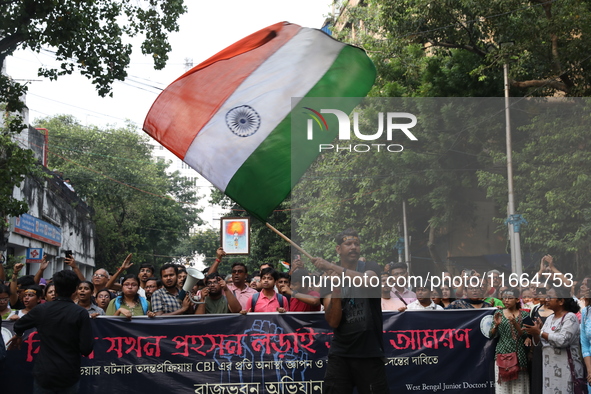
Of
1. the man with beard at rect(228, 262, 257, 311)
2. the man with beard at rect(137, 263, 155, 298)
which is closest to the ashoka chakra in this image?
the man with beard at rect(228, 262, 257, 311)

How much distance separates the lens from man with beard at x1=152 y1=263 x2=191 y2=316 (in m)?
8.04

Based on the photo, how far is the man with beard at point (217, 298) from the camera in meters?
8.03

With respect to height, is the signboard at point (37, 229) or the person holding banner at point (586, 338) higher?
the signboard at point (37, 229)

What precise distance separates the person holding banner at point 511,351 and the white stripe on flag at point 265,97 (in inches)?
125

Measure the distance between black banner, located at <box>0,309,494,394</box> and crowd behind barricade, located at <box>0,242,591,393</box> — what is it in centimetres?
18

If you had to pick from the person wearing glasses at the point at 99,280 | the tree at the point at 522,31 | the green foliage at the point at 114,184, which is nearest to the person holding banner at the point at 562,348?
the person wearing glasses at the point at 99,280

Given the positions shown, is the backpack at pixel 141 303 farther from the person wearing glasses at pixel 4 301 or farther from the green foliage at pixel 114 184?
the green foliage at pixel 114 184

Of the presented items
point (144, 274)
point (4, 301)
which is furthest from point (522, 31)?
point (4, 301)

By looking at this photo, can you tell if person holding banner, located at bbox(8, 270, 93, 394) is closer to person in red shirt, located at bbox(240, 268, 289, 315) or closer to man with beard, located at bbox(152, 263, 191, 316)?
man with beard, located at bbox(152, 263, 191, 316)

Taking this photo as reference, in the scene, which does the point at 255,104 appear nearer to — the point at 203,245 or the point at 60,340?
the point at 60,340

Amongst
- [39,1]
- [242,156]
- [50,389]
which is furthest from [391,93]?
[50,389]

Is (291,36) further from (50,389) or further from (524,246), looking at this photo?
(50,389)

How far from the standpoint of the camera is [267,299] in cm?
817

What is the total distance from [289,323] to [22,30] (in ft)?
22.6
